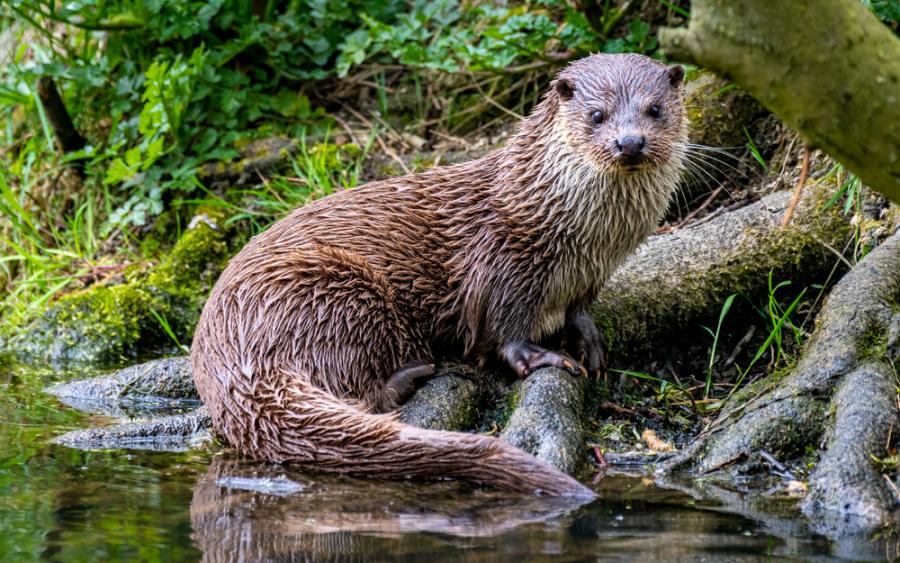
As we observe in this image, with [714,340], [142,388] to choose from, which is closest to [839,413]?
[714,340]

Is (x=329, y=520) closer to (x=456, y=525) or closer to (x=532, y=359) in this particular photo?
(x=456, y=525)

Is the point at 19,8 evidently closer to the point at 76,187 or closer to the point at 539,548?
the point at 76,187

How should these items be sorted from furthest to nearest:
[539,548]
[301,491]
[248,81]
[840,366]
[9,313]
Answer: [248,81] → [9,313] → [840,366] → [301,491] → [539,548]

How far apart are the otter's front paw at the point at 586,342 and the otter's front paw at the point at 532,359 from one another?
10 cm

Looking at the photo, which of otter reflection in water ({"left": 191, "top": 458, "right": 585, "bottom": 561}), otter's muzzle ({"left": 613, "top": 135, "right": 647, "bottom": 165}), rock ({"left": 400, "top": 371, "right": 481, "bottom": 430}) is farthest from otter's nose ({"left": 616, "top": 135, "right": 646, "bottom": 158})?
otter reflection in water ({"left": 191, "top": 458, "right": 585, "bottom": 561})

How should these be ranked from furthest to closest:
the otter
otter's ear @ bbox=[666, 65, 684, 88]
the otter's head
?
otter's ear @ bbox=[666, 65, 684, 88]
the otter's head
the otter

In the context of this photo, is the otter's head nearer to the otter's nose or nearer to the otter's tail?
the otter's nose

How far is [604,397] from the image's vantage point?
424cm

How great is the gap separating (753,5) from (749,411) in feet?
5.92

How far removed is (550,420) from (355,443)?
0.68m

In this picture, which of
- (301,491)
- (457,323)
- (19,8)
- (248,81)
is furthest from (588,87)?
(19,8)

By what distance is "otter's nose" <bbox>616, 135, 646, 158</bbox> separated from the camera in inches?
153

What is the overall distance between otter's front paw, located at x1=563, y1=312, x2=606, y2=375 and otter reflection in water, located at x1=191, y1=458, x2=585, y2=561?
3.73ft

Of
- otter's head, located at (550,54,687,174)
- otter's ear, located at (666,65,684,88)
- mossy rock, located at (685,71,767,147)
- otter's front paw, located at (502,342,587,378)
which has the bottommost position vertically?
otter's front paw, located at (502,342,587,378)
